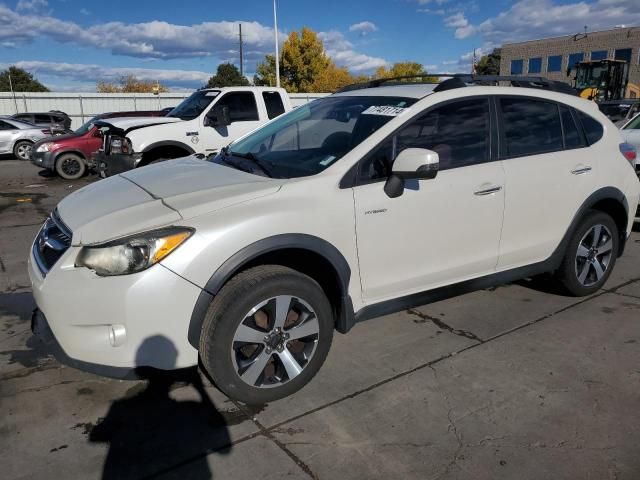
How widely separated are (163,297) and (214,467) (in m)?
0.84

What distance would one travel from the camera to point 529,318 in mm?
A: 4160

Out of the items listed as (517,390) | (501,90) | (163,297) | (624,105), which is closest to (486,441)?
(517,390)

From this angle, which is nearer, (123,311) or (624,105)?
(123,311)

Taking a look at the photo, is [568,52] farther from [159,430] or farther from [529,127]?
[159,430]

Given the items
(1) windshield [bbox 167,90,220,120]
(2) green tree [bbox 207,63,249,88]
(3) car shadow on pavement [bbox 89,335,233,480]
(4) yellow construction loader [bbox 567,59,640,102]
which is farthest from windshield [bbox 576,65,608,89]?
(2) green tree [bbox 207,63,249,88]

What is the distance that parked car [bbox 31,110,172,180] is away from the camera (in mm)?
12422

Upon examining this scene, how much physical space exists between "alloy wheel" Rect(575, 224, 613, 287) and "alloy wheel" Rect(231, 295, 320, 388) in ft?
8.43

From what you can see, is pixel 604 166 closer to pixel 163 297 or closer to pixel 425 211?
pixel 425 211

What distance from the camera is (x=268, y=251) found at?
9.24 ft

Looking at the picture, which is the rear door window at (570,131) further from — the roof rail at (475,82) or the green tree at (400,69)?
the green tree at (400,69)

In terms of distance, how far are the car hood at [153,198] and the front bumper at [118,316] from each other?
0.22 m

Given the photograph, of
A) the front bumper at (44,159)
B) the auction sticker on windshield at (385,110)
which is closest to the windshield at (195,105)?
the front bumper at (44,159)

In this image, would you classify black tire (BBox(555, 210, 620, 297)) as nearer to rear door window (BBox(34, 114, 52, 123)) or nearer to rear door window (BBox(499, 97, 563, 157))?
rear door window (BBox(499, 97, 563, 157))

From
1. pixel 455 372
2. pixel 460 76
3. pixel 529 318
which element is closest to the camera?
pixel 455 372
